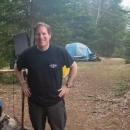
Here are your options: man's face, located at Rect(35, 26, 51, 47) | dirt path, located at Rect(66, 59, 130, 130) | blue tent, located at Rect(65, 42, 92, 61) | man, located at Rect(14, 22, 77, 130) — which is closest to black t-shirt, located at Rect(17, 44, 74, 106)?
man, located at Rect(14, 22, 77, 130)

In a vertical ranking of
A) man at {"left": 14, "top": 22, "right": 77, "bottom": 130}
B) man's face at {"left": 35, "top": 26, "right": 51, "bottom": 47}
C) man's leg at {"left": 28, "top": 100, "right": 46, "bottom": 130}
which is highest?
man's face at {"left": 35, "top": 26, "right": 51, "bottom": 47}

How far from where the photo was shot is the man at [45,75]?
232 centimetres

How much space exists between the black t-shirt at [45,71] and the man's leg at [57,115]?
71 mm

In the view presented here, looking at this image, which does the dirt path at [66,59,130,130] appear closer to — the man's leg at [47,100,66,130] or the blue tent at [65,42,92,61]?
the man's leg at [47,100,66,130]

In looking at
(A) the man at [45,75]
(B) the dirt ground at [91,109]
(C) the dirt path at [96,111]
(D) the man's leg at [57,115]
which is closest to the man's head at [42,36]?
(A) the man at [45,75]

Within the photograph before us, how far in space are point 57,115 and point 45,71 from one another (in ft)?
1.98

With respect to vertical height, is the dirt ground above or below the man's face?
below

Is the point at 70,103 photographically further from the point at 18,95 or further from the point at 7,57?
the point at 7,57

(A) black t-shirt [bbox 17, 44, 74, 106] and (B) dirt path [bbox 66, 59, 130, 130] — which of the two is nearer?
(A) black t-shirt [bbox 17, 44, 74, 106]

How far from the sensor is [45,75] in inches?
91.4

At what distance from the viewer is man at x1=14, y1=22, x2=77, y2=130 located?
2.32 m

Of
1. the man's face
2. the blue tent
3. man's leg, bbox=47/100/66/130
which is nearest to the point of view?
the man's face

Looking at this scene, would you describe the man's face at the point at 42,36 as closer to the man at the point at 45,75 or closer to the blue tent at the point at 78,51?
the man at the point at 45,75

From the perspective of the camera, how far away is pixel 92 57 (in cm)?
1803
